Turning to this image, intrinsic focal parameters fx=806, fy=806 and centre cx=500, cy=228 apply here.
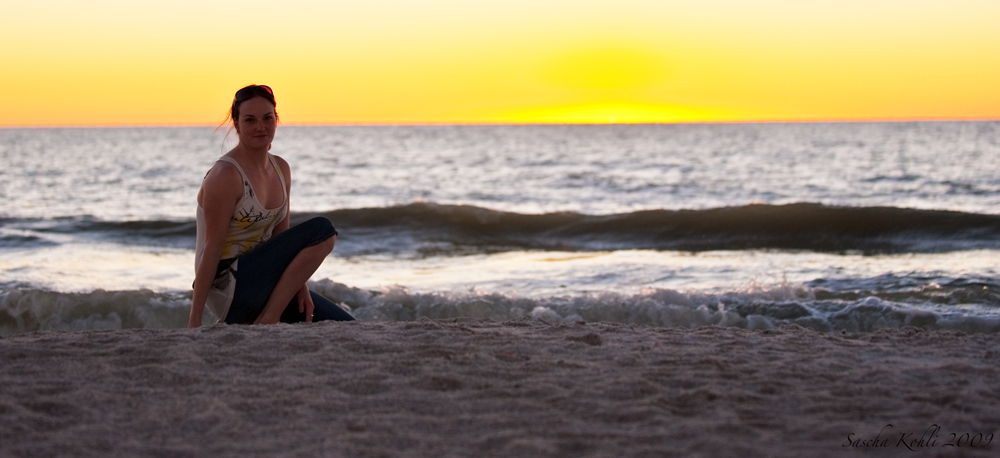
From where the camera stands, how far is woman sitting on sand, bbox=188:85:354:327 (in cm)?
412

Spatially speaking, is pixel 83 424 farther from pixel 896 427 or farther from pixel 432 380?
pixel 896 427

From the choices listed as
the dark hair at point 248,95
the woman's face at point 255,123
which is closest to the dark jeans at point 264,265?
the woman's face at point 255,123

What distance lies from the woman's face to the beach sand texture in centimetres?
96

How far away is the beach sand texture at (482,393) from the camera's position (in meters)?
2.48

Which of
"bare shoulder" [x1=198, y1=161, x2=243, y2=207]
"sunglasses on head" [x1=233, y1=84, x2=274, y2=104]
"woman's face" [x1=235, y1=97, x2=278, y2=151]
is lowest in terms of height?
"bare shoulder" [x1=198, y1=161, x2=243, y2=207]

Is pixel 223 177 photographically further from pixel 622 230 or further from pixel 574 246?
pixel 622 230

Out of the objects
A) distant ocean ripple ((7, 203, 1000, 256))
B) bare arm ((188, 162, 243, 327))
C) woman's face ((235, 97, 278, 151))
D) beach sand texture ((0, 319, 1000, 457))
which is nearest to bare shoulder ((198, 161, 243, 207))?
bare arm ((188, 162, 243, 327))

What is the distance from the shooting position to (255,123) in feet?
13.6

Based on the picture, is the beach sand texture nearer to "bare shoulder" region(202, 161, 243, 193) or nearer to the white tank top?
the white tank top

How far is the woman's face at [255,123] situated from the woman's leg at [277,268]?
50 cm

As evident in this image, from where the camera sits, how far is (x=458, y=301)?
7102mm

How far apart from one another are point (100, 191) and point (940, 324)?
18592mm

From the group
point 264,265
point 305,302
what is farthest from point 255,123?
point 305,302

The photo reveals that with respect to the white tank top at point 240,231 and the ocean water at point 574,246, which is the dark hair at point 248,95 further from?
the ocean water at point 574,246
